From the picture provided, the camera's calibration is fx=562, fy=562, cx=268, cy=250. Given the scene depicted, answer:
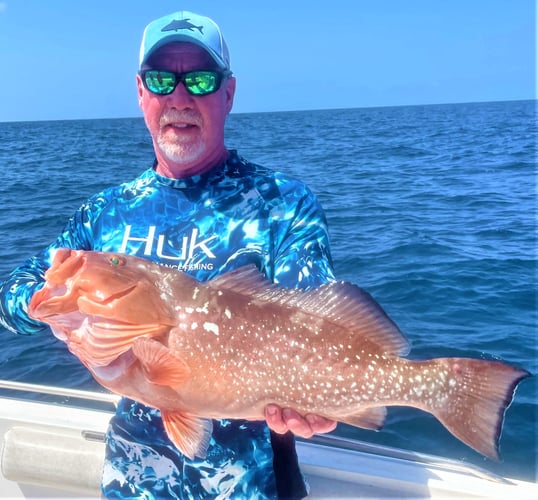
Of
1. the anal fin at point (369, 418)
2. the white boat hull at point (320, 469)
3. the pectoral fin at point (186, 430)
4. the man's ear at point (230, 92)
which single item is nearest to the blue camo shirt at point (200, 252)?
the pectoral fin at point (186, 430)

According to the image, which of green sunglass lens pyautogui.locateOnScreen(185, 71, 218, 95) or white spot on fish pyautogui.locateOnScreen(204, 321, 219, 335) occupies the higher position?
green sunglass lens pyautogui.locateOnScreen(185, 71, 218, 95)

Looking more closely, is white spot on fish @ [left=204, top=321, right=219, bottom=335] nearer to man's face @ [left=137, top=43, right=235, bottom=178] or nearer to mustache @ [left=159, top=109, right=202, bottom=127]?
man's face @ [left=137, top=43, right=235, bottom=178]

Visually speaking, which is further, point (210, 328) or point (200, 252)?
point (200, 252)

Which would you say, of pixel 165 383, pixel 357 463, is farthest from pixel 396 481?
pixel 165 383

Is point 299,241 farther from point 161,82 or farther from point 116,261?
point 161,82

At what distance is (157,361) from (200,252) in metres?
0.76

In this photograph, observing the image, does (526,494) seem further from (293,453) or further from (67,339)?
Result: (67,339)

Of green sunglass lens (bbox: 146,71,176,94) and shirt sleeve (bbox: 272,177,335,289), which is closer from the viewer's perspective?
shirt sleeve (bbox: 272,177,335,289)

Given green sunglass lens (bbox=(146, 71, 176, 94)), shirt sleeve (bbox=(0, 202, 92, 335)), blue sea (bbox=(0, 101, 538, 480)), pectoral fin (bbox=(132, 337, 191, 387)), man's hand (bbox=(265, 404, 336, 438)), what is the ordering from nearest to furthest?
pectoral fin (bbox=(132, 337, 191, 387)) < man's hand (bbox=(265, 404, 336, 438)) < shirt sleeve (bbox=(0, 202, 92, 335)) < green sunglass lens (bbox=(146, 71, 176, 94)) < blue sea (bbox=(0, 101, 538, 480))

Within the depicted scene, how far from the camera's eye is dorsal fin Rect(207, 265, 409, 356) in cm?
242

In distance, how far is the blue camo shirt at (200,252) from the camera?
8.89 ft

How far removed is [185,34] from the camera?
3014 millimetres

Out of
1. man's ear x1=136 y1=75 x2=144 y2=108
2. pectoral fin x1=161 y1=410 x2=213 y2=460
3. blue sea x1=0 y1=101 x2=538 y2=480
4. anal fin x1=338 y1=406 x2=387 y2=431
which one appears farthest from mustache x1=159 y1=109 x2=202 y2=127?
blue sea x1=0 y1=101 x2=538 y2=480

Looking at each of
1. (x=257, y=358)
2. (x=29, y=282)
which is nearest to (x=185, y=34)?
(x=29, y=282)
